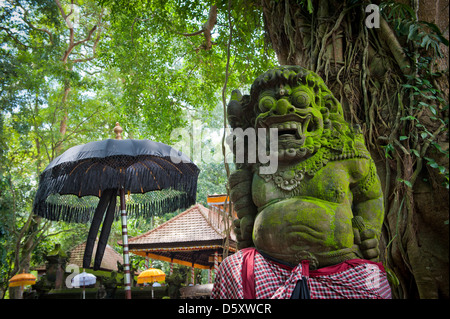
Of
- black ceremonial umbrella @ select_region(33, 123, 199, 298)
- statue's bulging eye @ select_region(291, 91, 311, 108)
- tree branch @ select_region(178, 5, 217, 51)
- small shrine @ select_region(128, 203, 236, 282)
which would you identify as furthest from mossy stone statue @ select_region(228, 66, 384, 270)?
small shrine @ select_region(128, 203, 236, 282)

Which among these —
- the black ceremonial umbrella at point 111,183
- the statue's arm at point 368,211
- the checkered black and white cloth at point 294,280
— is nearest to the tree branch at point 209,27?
the black ceremonial umbrella at point 111,183

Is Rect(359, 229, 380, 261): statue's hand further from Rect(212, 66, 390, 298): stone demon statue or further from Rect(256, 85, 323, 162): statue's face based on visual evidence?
Rect(256, 85, 323, 162): statue's face

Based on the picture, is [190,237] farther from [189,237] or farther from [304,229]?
[304,229]

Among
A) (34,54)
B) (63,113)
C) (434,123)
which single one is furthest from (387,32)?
(63,113)

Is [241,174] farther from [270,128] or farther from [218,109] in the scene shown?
[218,109]

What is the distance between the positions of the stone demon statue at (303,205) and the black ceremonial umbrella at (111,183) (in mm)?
1940

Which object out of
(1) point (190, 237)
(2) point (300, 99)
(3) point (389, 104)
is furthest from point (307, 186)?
(1) point (190, 237)

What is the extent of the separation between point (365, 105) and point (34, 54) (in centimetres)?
881

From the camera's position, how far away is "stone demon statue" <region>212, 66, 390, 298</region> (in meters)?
2.07

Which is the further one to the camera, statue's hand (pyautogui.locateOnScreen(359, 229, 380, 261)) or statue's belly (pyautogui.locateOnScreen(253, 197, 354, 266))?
statue's hand (pyautogui.locateOnScreen(359, 229, 380, 261))

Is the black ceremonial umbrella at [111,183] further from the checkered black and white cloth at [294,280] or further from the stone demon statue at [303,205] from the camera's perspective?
the checkered black and white cloth at [294,280]

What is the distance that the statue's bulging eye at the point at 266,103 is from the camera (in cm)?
239

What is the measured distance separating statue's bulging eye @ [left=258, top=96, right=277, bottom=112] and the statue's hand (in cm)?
92

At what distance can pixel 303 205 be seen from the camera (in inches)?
84.2
